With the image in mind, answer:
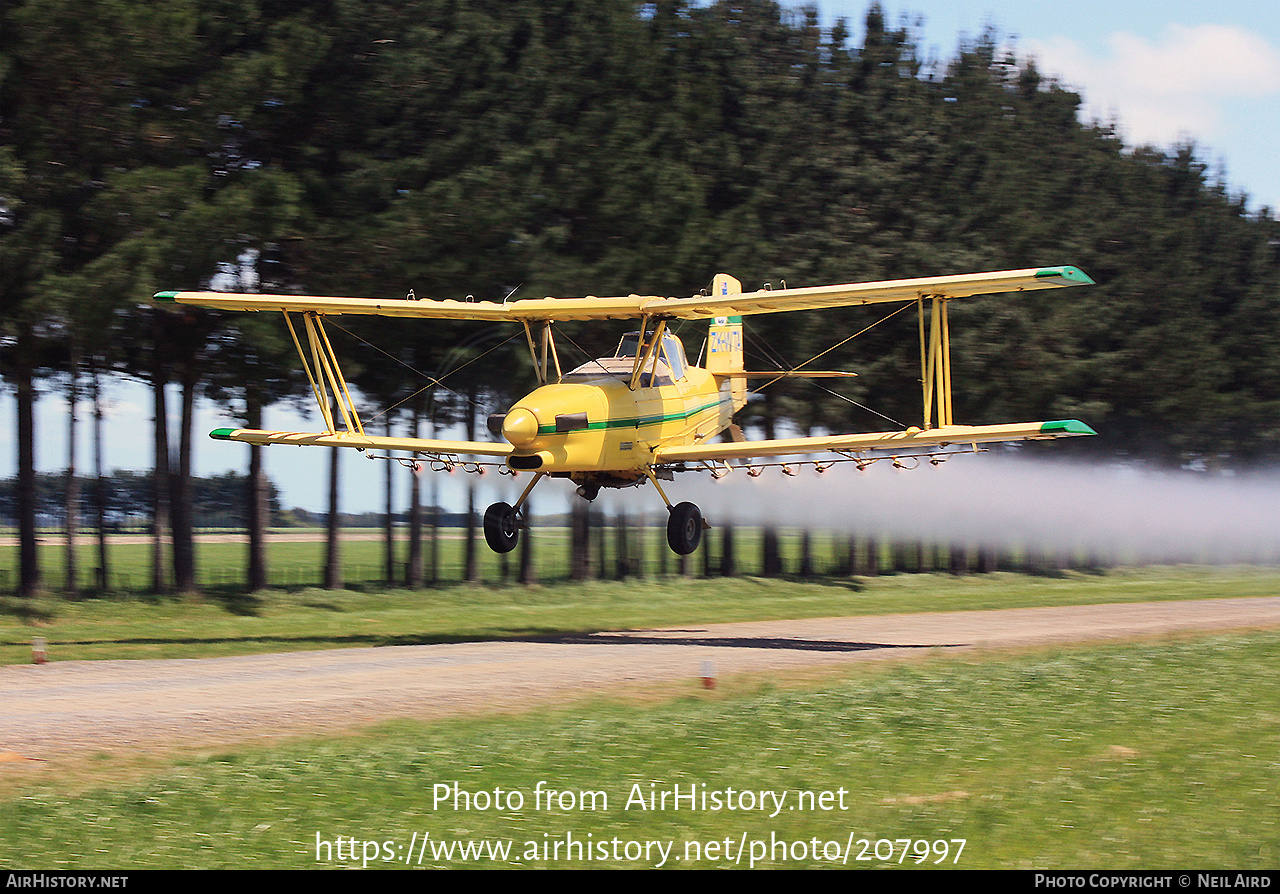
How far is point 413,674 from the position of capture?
21.6m

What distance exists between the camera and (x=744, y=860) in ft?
36.7

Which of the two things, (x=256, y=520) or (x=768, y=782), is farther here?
Result: (x=256, y=520)

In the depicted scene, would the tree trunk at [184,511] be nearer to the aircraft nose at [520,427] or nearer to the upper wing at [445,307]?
the upper wing at [445,307]

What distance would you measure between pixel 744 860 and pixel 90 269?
2325 centimetres

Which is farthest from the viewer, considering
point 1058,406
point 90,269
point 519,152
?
point 1058,406

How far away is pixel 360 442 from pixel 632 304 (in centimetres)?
606

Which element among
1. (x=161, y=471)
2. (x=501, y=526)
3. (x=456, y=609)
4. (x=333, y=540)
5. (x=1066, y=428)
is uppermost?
(x=1066, y=428)

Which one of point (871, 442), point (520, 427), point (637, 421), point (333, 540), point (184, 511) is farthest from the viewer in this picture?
point (333, 540)

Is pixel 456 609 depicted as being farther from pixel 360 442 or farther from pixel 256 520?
pixel 360 442

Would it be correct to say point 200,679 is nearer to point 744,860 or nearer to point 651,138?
point 744,860

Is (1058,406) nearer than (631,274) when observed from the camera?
No

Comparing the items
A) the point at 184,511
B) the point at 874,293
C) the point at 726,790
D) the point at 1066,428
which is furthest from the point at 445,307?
the point at 184,511

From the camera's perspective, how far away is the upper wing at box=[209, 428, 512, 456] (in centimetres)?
2467
